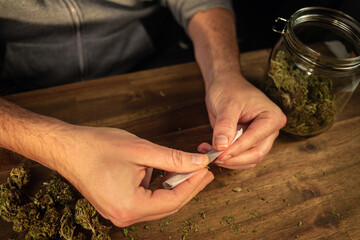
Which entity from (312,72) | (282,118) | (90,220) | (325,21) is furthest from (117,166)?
(325,21)

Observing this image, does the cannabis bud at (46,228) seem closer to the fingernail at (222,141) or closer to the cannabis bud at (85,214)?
the cannabis bud at (85,214)

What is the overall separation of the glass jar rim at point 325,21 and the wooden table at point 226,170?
371mm

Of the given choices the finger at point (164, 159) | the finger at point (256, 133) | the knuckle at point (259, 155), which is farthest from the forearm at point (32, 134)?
the knuckle at point (259, 155)

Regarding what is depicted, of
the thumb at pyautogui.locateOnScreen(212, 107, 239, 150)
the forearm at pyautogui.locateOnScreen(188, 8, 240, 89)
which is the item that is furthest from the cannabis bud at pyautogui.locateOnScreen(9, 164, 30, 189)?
the forearm at pyautogui.locateOnScreen(188, 8, 240, 89)

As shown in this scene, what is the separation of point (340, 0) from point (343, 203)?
4.01ft

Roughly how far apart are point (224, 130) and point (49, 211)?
65 cm

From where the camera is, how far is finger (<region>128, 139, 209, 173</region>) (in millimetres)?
788

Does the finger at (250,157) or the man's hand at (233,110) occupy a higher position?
the man's hand at (233,110)

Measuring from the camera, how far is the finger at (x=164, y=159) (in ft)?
2.59

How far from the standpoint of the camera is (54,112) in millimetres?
1162

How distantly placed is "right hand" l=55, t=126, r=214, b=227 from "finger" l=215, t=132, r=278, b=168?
0.49ft

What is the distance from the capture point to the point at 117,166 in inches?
30.4

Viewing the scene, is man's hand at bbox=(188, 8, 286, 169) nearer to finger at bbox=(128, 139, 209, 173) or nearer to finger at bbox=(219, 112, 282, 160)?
finger at bbox=(219, 112, 282, 160)

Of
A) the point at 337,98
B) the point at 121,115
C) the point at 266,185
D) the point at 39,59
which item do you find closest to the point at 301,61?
the point at 337,98
